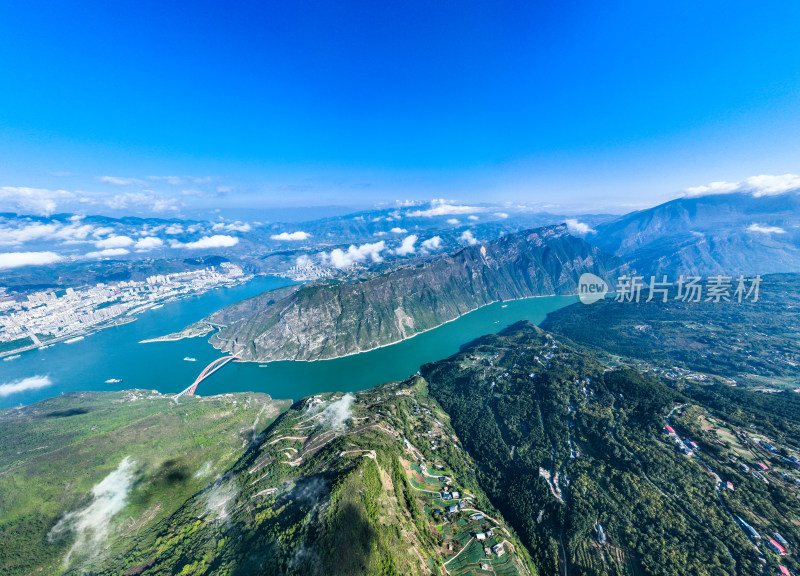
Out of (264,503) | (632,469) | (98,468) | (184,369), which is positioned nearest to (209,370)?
(184,369)

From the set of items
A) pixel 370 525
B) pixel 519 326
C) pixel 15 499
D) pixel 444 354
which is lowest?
pixel 444 354

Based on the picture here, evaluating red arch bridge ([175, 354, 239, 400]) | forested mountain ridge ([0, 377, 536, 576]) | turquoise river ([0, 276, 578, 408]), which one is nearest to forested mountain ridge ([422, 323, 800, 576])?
forested mountain ridge ([0, 377, 536, 576])

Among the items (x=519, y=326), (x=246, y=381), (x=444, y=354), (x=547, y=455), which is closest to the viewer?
(x=547, y=455)

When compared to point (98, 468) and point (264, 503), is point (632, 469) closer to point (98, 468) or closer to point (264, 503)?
point (264, 503)

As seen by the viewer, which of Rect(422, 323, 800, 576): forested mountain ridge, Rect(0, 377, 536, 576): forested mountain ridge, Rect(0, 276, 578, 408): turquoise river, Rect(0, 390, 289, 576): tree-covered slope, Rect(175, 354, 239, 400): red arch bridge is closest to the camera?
Rect(0, 377, 536, 576): forested mountain ridge

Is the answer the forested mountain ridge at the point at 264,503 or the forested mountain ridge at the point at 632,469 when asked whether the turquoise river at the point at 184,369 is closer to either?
the forested mountain ridge at the point at 264,503

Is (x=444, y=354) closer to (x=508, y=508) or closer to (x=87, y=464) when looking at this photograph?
(x=508, y=508)

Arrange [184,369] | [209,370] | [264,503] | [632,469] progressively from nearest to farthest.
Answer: [264,503], [632,469], [184,369], [209,370]

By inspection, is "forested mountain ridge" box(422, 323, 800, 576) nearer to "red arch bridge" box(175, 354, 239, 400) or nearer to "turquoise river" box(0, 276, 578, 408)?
"turquoise river" box(0, 276, 578, 408)

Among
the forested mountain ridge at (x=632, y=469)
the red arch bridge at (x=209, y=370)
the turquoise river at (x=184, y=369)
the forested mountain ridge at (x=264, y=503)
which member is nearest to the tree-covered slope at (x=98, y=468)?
the forested mountain ridge at (x=264, y=503)

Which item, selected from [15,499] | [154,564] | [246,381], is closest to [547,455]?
[154,564]

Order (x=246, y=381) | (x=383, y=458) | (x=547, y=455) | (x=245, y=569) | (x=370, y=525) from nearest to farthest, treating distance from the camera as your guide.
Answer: (x=245, y=569), (x=370, y=525), (x=383, y=458), (x=547, y=455), (x=246, y=381)
